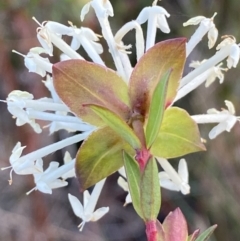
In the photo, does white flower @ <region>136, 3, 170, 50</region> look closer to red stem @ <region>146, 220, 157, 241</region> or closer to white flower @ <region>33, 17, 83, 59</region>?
white flower @ <region>33, 17, 83, 59</region>

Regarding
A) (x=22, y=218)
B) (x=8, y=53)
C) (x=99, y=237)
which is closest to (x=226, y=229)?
(x=99, y=237)

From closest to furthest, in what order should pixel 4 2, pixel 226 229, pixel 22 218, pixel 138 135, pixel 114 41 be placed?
pixel 138 135
pixel 114 41
pixel 4 2
pixel 226 229
pixel 22 218

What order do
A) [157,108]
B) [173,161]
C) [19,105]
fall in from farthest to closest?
[173,161] < [19,105] < [157,108]

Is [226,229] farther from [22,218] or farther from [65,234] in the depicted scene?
[22,218]

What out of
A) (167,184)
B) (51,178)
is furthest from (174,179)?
(51,178)

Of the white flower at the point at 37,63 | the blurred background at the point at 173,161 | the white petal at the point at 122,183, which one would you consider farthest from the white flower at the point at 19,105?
the blurred background at the point at 173,161

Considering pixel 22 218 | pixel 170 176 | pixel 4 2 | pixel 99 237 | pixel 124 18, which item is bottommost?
pixel 99 237

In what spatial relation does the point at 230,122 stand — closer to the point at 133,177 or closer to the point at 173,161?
the point at 133,177
